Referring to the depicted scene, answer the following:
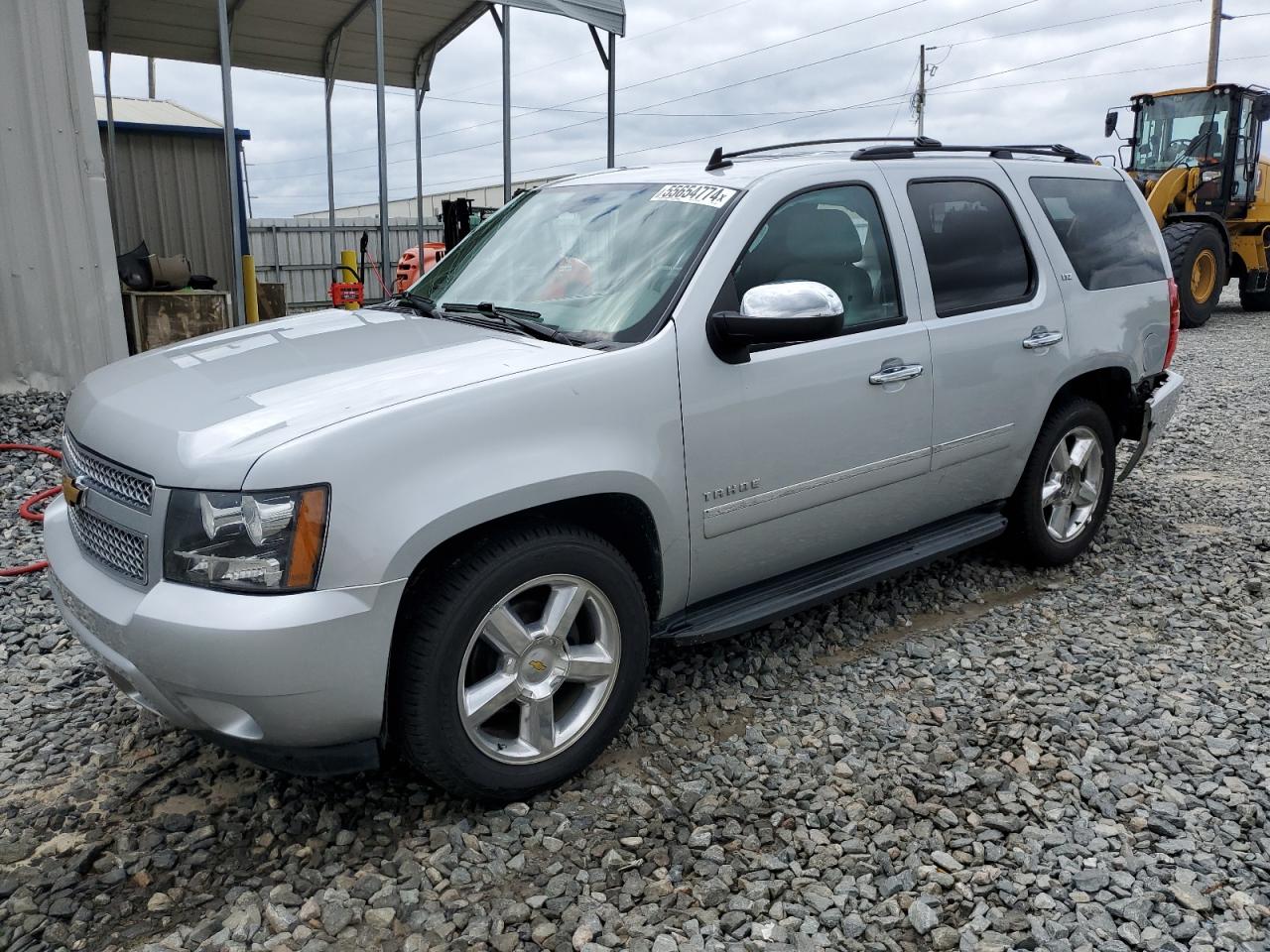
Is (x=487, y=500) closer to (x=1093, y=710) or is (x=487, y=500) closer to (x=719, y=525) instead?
(x=719, y=525)

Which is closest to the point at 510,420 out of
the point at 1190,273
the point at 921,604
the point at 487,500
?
the point at 487,500

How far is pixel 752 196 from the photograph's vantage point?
340 centimetres

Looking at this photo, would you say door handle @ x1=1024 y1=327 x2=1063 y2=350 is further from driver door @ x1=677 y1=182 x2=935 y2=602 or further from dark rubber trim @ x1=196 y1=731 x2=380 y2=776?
dark rubber trim @ x1=196 y1=731 x2=380 y2=776

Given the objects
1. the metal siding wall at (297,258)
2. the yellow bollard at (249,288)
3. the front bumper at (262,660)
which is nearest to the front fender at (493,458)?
the front bumper at (262,660)

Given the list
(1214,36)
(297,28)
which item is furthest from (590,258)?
(1214,36)

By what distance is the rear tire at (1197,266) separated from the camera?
559 inches

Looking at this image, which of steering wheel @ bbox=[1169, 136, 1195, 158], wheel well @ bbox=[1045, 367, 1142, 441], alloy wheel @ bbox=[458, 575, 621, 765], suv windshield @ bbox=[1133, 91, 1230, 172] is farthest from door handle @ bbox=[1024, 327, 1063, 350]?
steering wheel @ bbox=[1169, 136, 1195, 158]

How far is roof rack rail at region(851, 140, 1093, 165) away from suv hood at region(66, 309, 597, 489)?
1663mm

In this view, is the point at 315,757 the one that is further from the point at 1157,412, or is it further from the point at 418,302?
the point at 1157,412

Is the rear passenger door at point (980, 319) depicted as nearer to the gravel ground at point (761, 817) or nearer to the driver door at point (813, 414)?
the driver door at point (813, 414)

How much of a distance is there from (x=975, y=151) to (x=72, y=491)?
3746 mm

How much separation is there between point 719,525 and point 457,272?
1.52 metres

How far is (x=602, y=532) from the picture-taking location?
10.1ft

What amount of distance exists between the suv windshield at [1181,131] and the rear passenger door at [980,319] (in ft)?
43.8
